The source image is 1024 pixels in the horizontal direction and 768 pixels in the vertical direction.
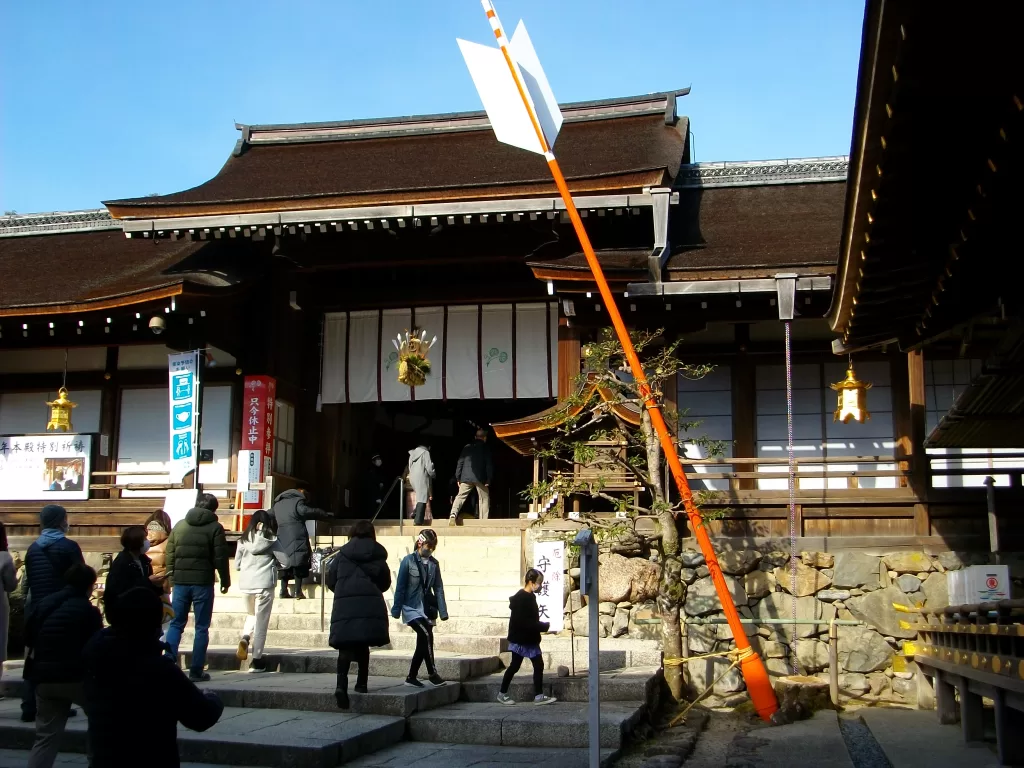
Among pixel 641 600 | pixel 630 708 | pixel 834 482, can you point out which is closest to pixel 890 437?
pixel 834 482

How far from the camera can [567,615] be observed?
11.7 metres

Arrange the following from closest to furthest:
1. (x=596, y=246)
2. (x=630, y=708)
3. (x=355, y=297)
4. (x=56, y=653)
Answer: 1. (x=56, y=653)
2. (x=630, y=708)
3. (x=596, y=246)
4. (x=355, y=297)

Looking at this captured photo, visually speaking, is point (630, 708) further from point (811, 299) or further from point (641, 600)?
point (811, 299)

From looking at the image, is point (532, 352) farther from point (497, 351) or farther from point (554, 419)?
point (554, 419)

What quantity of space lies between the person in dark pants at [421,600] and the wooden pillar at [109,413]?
7.94 metres

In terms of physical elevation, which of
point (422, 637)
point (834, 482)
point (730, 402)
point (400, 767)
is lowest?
point (400, 767)

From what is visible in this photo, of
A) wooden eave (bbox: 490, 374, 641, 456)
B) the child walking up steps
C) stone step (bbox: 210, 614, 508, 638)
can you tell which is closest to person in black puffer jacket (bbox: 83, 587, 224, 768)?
the child walking up steps

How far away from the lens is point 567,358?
1371cm

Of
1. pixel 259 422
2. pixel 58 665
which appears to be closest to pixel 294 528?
pixel 259 422

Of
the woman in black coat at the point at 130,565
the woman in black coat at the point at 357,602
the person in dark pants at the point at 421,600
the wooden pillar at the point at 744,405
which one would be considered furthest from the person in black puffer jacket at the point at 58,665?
the wooden pillar at the point at 744,405

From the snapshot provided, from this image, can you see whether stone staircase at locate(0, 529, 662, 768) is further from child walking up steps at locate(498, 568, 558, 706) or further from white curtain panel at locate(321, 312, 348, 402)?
white curtain panel at locate(321, 312, 348, 402)

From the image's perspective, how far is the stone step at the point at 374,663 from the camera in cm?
945

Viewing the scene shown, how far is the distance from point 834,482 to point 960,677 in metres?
4.71

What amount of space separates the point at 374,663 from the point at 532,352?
623 centimetres
